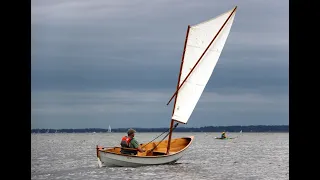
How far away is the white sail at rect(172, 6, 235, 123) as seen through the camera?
33719mm

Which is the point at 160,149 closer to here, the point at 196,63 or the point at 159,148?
the point at 159,148

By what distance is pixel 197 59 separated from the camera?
3381 cm

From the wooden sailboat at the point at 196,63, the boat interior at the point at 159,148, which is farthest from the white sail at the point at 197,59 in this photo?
the boat interior at the point at 159,148

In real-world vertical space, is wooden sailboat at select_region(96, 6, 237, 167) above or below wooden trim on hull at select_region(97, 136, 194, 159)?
above

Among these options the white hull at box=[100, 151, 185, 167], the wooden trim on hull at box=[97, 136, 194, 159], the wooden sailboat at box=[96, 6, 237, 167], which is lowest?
the white hull at box=[100, 151, 185, 167]

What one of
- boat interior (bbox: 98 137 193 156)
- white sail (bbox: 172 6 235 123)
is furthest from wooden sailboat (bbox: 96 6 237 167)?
boat interior (bbox: 98 137 193 156)

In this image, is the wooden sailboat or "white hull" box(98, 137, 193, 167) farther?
the wooden sailboat

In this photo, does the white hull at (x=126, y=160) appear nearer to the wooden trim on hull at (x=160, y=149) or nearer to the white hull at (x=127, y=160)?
the white hull at (x=127, y=160)

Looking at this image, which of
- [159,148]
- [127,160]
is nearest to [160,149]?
[159,148]

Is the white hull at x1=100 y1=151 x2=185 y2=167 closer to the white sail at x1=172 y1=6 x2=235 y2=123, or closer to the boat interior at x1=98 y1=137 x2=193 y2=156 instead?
the boat interior at x1=98 y1=137 x2=193 y2=156

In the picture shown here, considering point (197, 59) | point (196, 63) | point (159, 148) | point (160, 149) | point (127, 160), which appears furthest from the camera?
point (159, 148)
